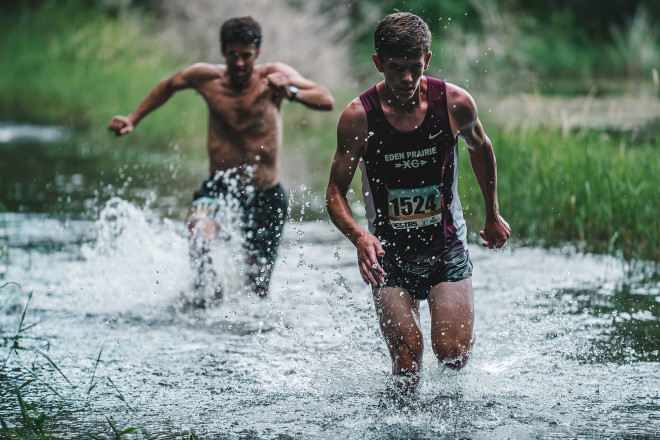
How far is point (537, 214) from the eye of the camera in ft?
25.3

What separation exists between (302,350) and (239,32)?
6.56ft

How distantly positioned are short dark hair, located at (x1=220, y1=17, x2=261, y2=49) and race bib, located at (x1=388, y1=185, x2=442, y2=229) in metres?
2.12

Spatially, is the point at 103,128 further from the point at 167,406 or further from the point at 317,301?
the point at 167,406

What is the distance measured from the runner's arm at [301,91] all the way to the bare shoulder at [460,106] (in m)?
1.75

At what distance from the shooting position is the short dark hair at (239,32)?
19.2 feet

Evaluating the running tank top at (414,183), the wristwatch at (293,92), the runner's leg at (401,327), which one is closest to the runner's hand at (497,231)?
the running tank top at (414,183)

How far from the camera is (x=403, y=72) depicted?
12.5ft

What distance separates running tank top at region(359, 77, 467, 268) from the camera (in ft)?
13.3

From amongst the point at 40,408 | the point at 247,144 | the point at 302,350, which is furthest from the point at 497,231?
the point at 247,144

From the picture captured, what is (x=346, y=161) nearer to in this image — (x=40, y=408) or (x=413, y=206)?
(x=413, y=206)

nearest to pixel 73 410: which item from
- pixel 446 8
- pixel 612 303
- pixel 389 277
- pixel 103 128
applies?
pixel 389 277

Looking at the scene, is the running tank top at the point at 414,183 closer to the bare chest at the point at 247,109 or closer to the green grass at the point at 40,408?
the green grass at the point at 40,408

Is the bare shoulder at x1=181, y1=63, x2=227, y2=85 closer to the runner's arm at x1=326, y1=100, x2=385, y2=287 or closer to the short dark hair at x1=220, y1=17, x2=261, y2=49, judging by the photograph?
the short dark hair at x1=220, y1=17, x2=261, y2=49

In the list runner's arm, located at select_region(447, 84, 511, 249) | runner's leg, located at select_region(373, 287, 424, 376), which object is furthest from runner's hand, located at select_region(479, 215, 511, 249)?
runner's leg, located at select_region(373, 287, 424, 376)
